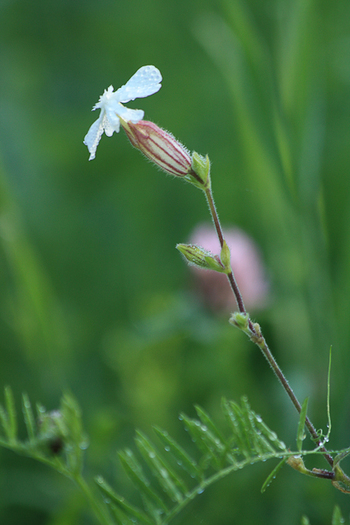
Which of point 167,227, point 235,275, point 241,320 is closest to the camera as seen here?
point 241,320

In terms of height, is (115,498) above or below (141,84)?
below

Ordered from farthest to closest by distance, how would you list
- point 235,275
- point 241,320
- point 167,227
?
point 167,227
point 235,275
point 241,320

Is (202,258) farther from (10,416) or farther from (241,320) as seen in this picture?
(10,416)

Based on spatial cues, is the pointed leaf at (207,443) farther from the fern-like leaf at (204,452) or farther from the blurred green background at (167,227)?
the blurred green background at (167,227)

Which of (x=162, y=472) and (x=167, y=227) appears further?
(x=167, y=227)

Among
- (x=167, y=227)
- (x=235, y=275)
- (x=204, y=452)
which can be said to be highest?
(x=167, y=227)

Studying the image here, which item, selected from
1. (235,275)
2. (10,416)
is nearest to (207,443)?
(10,416)
